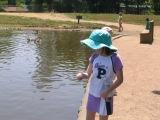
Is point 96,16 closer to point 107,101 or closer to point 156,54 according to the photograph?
point 156,54

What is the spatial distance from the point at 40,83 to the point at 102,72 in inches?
297

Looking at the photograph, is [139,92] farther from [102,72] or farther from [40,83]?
[102,72]

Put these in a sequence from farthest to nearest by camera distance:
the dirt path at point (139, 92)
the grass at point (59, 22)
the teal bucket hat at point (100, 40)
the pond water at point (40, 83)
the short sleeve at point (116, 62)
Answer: the grass at point (59, 22) → the pond water at point (40, 83) → the dirt path at point (139, 92) → the short sleeve at point (116, 62) → the teal bucket hat at point (100, 40)

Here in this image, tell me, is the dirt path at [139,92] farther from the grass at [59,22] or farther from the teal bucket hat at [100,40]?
the grass at [59,22]

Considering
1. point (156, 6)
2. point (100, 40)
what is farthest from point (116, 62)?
point (156, 6)

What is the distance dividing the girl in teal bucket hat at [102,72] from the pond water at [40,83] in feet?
11.0

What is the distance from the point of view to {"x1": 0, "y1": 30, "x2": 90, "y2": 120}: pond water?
10516 millimetres

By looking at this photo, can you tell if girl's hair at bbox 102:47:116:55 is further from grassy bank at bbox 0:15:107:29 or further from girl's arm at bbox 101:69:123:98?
grassy bank at bbox 0:15:107:29

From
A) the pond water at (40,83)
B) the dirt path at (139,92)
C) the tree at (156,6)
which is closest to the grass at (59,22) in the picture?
the tree at (156,6)

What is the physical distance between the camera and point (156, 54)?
21.9m

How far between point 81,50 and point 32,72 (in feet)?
Answer: 25.9

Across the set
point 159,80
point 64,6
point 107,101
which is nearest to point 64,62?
point 159,80

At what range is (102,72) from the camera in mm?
6578

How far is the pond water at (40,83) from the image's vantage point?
414 inches
